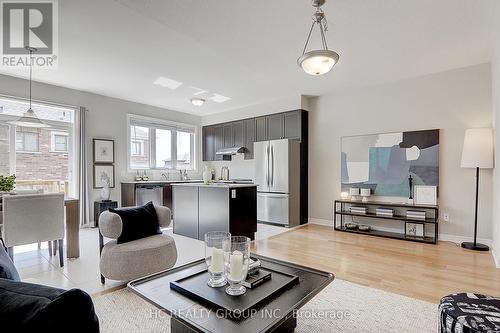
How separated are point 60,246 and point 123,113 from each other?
3.73 m

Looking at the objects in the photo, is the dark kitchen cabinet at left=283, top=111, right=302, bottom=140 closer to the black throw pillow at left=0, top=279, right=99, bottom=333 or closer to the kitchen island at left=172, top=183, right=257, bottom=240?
the kitchen island at left=172, top=183, right=257, bottom=240

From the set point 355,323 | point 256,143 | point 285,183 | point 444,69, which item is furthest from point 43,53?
point 444,69

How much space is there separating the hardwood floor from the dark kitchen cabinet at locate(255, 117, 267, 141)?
255 centimetres

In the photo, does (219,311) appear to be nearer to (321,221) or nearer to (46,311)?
Answer: (46,311)

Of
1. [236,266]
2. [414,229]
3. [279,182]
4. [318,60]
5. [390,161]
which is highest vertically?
[318,60]


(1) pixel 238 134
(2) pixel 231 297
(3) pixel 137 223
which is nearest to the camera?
(2) pixel 231 297

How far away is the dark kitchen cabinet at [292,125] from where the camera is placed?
5680 mm

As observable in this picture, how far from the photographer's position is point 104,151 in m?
5.62

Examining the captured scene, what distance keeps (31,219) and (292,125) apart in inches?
186

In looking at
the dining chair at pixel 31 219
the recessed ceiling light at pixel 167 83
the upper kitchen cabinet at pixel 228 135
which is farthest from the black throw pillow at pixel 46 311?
the upper kitchen cabinet at pixel 228 135

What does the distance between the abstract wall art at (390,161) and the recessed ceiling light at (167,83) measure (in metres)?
3.54

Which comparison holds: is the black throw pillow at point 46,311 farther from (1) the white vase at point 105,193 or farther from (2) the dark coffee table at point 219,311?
(1) the white vase at point 105,193

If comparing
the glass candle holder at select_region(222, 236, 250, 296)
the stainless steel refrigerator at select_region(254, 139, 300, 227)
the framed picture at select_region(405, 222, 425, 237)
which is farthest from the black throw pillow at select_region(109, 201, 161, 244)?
the framed picture at select_region(405, 222, 425, 237)

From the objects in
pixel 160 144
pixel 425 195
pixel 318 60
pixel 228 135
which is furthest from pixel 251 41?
Result: pixel 160 144
